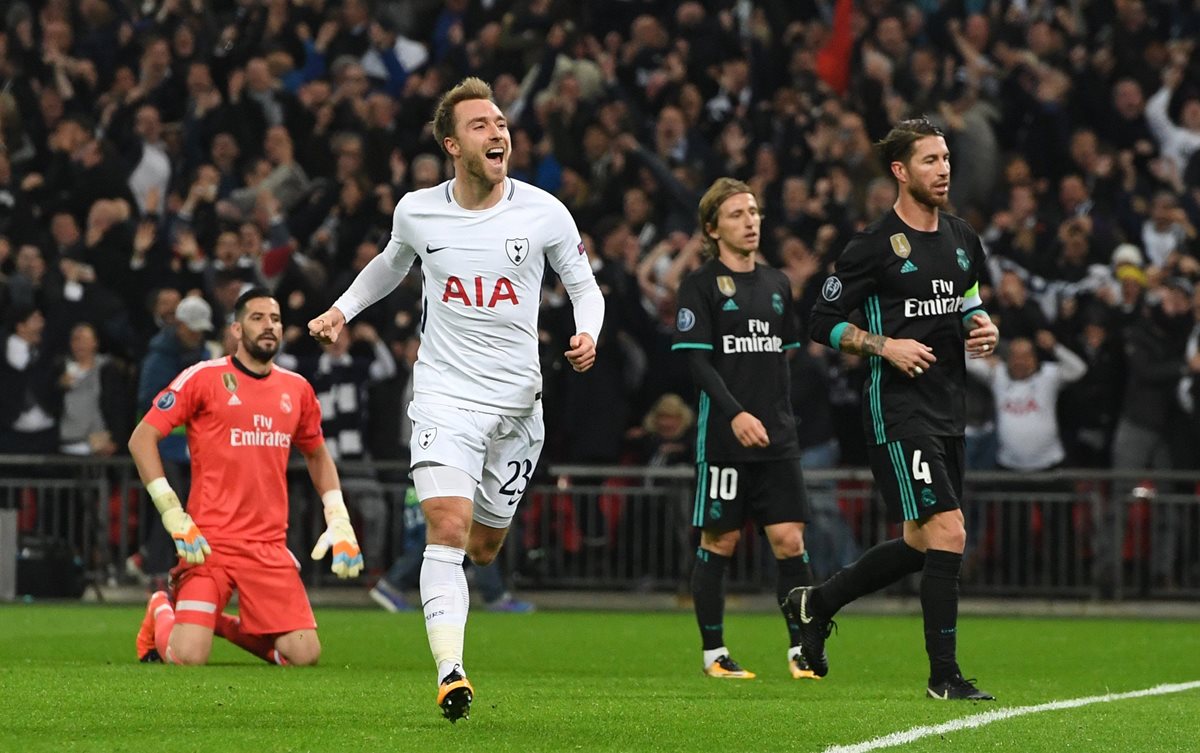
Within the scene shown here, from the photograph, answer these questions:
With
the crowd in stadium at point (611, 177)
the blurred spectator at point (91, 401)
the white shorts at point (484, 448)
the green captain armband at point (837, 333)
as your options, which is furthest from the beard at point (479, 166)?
the blurred spectator at point (91, 401)

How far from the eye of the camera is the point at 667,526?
60.3 ft

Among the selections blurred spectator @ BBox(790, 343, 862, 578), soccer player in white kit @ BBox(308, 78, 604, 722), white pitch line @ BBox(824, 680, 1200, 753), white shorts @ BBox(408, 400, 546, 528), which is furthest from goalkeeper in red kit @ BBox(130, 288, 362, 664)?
blurred spectator @ BBox(790, 343, 862, 578)

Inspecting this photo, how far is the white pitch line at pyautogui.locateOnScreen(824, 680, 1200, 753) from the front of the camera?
23.2 feet

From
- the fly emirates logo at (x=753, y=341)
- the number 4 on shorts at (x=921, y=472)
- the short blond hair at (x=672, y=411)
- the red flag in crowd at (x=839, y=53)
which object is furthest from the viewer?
the red flag in crowd at (x=839, y=53)

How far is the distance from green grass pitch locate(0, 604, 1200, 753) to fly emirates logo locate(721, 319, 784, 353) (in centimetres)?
173

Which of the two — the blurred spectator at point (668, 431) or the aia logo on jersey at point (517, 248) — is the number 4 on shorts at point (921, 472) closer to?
the aia logo on jersey at point (517, 248)

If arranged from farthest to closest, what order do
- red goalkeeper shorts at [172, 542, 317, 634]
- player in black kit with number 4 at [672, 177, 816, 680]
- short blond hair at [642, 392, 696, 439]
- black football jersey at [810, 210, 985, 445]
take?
short blond hair at [642, 392, 696, 439], red goalkeeper shorts at [172, 542, 317, 634], player in black kit with number 4 at [672, 177, 816, 680], black football jersey at [810, 210, 985, 445]

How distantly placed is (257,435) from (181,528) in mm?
1028

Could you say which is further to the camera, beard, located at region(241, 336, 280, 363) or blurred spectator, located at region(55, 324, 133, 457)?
blurred spectator, located at region(55, 324, 133, 457)

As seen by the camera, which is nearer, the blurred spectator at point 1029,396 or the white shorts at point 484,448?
the white shorts at point 484,448

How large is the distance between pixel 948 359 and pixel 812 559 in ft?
27.4

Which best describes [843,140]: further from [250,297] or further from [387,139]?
[250,297]

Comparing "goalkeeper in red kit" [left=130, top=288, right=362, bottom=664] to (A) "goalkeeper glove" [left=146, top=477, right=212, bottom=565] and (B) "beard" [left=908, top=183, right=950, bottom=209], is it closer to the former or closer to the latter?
(A) "goalkeeper glove" [left=146, top=477, right=212, bottom=565]

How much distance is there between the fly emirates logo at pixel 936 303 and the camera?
961 centimetres
